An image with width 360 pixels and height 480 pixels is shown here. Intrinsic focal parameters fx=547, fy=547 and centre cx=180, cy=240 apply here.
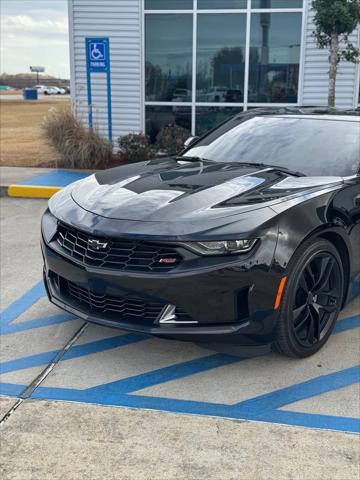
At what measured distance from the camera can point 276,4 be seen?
1162 cm

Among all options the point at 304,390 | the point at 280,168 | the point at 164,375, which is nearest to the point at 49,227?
the point at 164,375

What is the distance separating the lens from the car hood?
3230 millimetres

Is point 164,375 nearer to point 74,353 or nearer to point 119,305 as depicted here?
point 119,305

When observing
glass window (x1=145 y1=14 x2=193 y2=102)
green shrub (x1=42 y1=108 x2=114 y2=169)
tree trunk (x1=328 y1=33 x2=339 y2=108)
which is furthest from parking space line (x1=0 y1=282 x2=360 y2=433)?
glass window (x1=145 y1=14 x2=193 y2=102)

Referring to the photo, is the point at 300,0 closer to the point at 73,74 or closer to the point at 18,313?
the point at 73,74

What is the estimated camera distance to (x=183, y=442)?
270 cm

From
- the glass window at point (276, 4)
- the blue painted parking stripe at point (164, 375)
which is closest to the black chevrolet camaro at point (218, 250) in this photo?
the blue painted parking stripe at point (164, 375)

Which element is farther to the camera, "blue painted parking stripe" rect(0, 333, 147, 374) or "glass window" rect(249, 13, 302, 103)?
"glass window" rect(249, 13, 302, 103)

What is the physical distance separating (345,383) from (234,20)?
33.6ft

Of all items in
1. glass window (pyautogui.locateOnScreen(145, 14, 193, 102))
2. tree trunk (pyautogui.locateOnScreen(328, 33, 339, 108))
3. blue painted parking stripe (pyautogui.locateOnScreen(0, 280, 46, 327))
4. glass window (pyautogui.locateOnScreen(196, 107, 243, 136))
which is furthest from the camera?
glass window (pyautogui.locateOnScreen(196, 107, 243, 136))

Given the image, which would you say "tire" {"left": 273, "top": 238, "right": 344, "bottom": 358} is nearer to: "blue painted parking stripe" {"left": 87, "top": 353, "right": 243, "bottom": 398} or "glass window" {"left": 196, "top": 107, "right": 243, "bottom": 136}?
"blue painted parking stripe" {"left": 87, "top": 353, "right": 243, "bottom": 398}

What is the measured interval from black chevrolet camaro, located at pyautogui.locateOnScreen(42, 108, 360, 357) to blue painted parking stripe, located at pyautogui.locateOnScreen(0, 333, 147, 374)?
356 mm

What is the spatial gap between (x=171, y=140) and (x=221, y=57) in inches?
109

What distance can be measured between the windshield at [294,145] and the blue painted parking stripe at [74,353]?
→ 5.37 ft
